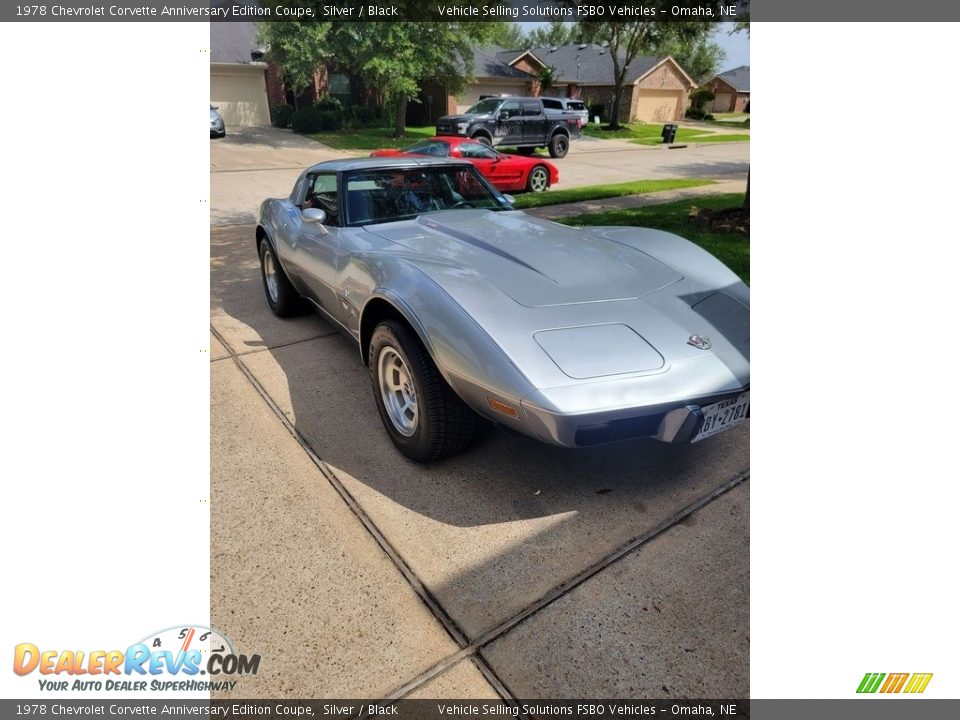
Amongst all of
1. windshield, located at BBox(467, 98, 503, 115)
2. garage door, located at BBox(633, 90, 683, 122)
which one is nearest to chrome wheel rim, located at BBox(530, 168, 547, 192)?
windshield, located at BBox(467, 98, 503, 115)

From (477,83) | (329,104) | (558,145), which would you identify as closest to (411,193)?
(558,145)

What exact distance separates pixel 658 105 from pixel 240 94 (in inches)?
→ 1197

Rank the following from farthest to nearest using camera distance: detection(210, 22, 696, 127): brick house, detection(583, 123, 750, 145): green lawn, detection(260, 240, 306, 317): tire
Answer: detection(583, 123, 750, 145): green lawn → detection(210, 22, 696, 127): brick house → detection(260, 240, 306, 317): tire

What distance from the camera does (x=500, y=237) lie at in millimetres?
3145

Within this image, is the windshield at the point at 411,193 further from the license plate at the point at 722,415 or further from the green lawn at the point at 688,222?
the green lawn at the point at 688,222

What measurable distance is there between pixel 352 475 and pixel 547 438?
44.4 inches

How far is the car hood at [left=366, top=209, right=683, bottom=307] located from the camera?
253 cm

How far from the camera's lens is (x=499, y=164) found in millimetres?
10945

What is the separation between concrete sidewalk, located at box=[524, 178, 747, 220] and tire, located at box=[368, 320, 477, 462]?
233 inches

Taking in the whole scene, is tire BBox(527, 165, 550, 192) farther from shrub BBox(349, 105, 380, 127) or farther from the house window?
the house window

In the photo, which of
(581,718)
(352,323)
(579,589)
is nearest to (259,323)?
(352,323)

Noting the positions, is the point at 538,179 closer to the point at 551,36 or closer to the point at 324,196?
the point at 324,196

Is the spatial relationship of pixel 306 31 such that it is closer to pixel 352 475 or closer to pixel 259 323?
pixel 259 323
